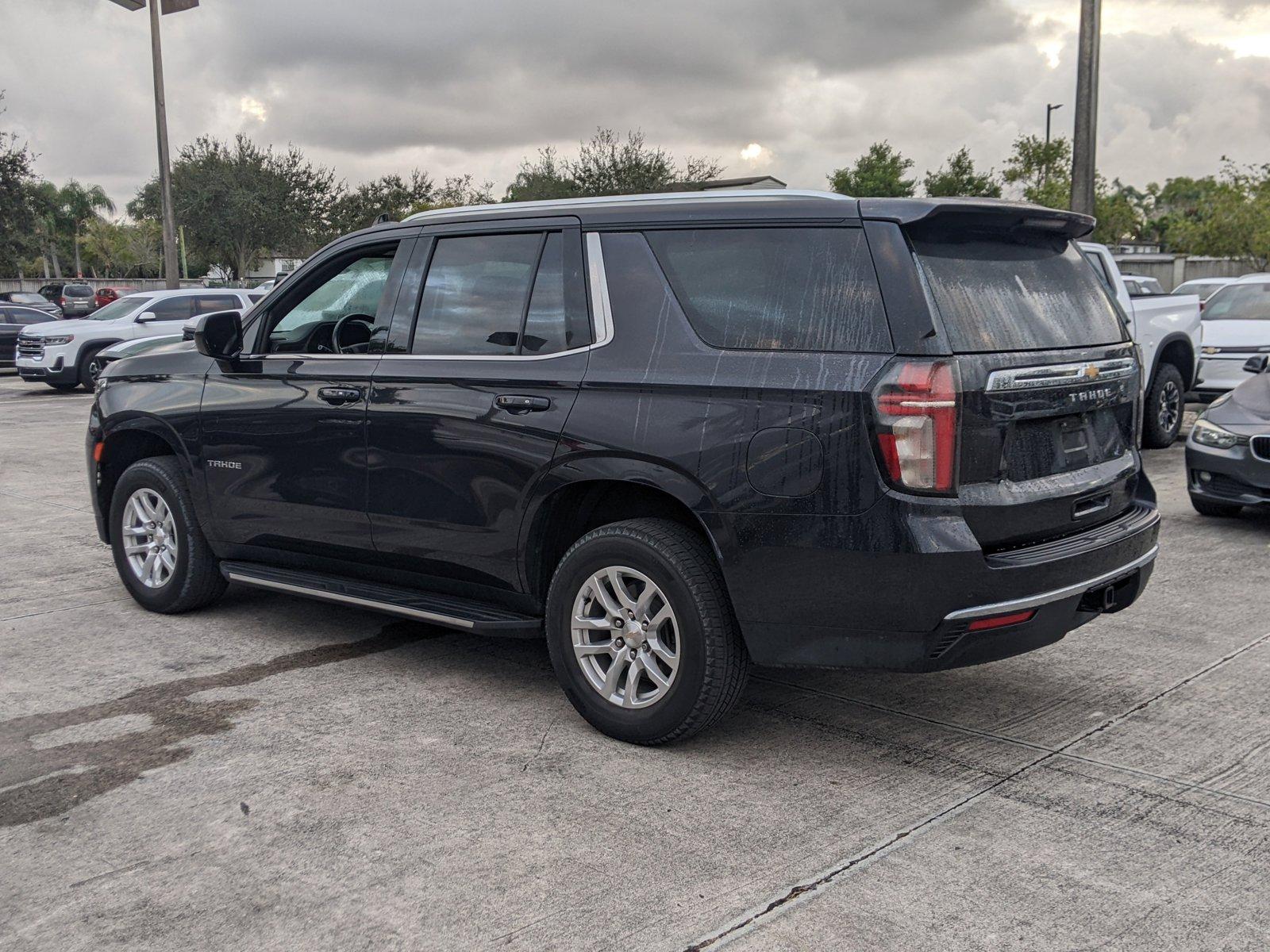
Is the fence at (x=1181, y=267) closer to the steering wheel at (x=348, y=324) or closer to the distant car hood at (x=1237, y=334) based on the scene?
the distant car hood at (x=1237, y=334)

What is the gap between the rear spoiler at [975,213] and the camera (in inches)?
149

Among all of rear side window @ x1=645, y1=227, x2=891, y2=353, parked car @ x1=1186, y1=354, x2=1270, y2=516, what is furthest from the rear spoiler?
parked car @ x1=1186, y1=354, x2=1270, y2=516

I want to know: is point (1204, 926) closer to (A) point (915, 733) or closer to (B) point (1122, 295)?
(A) point (915, 733)

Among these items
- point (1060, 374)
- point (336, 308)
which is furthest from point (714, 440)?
point (336, 308)

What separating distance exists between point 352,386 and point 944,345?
99.5 inches

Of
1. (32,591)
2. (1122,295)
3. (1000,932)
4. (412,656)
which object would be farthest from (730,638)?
(1122,295)

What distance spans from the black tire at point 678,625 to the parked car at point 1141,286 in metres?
9.78

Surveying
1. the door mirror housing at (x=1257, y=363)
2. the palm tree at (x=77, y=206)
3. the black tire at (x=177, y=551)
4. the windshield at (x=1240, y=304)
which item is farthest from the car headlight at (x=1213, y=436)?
the palm tree at (x=77, y=206)

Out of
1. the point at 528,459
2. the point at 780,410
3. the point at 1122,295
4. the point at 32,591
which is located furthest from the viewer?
the point at 1122,295

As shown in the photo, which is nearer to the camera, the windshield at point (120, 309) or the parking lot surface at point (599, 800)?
the parking lot surface at point (599, 800)

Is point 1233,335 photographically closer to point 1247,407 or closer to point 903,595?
point 1247,407

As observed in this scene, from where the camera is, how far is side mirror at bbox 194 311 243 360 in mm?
5445

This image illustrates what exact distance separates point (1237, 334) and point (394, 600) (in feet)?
39.8

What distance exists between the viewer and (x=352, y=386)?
502 centimetres
